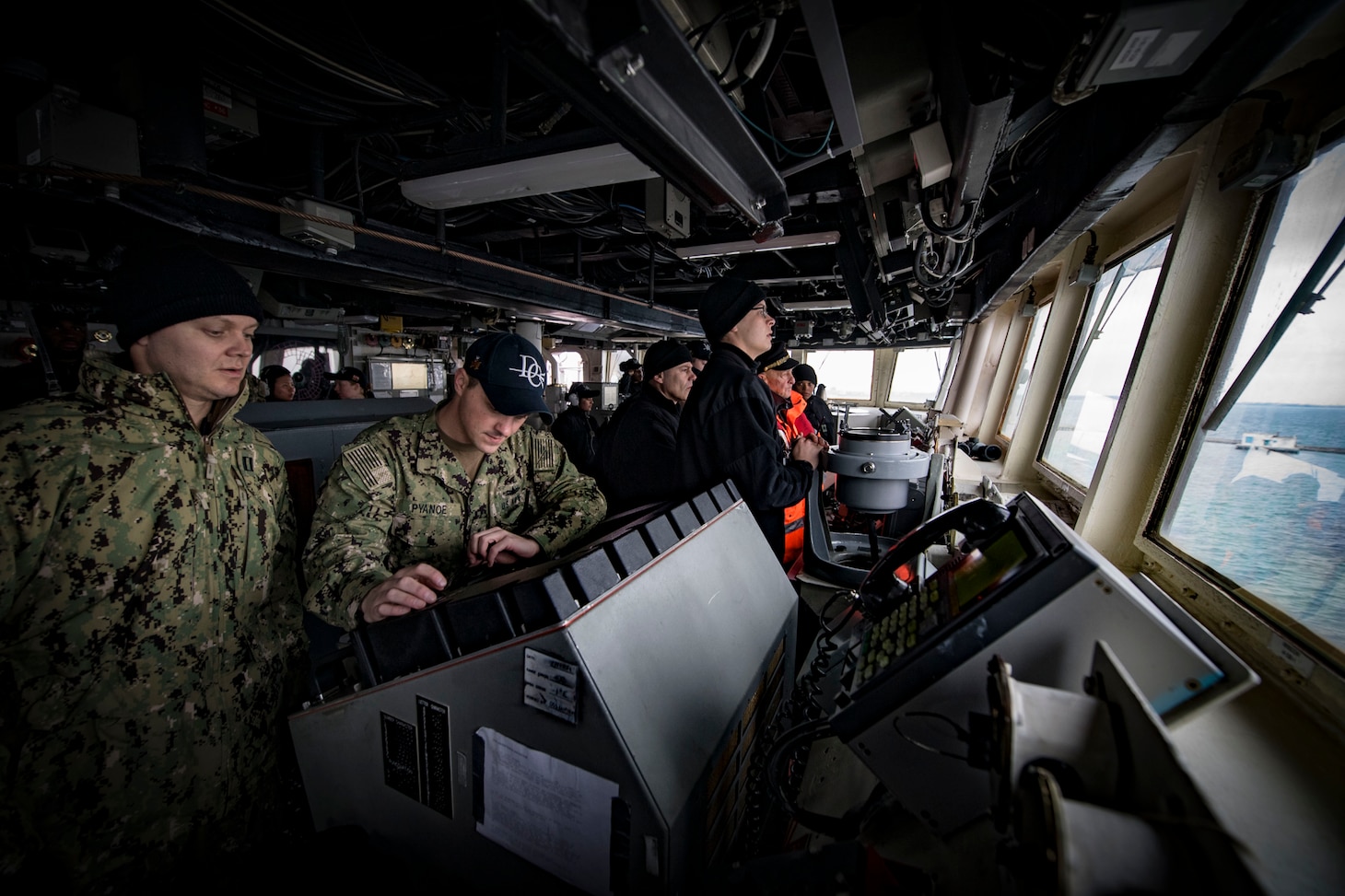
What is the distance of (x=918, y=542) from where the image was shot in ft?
3.83

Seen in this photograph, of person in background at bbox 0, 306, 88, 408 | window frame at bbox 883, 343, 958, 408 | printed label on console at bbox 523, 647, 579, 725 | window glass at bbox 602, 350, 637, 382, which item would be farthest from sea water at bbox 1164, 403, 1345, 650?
window glass at bbox 602, 350, 637, 382

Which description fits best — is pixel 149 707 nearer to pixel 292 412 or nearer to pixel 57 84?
pixel 57 84

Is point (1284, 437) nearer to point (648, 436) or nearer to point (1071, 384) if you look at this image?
point (648, 436)

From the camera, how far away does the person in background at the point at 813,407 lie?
5152mm

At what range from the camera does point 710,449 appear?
1.78 m

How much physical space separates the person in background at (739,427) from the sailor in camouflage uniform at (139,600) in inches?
49.7

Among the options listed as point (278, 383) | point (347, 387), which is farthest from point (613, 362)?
point (278, 383)

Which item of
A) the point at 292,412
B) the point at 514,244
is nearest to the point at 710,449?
the point at 292,412

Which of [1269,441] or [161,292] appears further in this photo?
[1269,441]

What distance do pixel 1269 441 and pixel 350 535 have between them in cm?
232

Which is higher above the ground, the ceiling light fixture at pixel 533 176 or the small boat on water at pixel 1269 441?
the ceiling light fixture at pixel 533 176

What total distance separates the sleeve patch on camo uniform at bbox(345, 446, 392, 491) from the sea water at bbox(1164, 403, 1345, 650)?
1.98 m

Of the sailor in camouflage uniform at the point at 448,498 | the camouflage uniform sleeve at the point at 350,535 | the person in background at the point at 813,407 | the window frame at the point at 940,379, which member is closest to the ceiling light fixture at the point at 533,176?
the sailor in camouflage uniform at the point at 448,498

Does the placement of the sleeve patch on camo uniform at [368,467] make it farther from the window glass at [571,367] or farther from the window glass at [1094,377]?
the window glass at [571,367]
